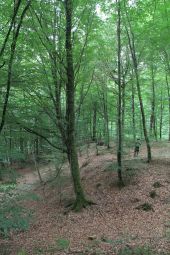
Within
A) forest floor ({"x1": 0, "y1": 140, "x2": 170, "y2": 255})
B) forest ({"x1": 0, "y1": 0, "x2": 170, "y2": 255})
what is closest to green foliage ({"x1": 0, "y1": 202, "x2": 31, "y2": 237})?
forest ({"x1": 0, "y1": 0, "x2": 170, "y2": 255})

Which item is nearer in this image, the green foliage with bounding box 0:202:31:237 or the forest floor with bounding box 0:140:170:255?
the green foliage with bounding box 0:202:31:237

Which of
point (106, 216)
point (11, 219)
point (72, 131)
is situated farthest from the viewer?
point (72, 131)

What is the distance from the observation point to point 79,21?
12867mm

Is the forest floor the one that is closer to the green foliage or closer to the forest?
the forest

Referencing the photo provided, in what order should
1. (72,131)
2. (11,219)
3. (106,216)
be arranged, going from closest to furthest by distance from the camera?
(11,219) < (106,216) < (72,131)

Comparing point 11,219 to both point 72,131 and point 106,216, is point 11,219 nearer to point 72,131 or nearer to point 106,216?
point 106,216

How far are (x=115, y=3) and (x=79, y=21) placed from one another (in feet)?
6.31

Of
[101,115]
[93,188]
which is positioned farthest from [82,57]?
[101,115]

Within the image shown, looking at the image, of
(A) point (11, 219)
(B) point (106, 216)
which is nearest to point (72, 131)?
(B) point (106, 216)

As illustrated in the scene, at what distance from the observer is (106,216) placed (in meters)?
12.0

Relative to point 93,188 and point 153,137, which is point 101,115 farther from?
point 93,188

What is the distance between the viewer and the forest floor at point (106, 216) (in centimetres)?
845

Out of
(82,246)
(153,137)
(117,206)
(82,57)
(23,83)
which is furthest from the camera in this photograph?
(153,137)

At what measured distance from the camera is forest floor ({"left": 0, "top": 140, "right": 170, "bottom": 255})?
845 centimetres
